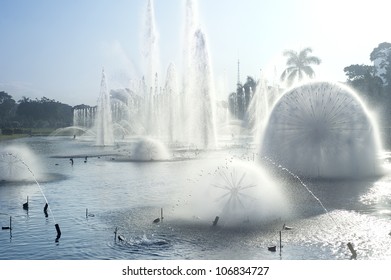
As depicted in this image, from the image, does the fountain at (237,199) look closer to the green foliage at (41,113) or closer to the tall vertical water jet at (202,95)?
the tall vertical water jet at (202,95)

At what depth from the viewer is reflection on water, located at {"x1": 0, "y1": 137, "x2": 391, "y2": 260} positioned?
17734 mm

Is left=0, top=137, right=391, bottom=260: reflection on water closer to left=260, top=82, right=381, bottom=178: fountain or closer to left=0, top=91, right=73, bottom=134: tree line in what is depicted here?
left=260, top=82, right=381, bottom=178: fountain

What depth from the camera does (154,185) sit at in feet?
108

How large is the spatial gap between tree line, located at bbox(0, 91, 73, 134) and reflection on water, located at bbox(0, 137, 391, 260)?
122 m

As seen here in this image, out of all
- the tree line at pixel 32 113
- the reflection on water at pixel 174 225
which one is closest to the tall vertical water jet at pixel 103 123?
the reflection on water at pixel 174 225

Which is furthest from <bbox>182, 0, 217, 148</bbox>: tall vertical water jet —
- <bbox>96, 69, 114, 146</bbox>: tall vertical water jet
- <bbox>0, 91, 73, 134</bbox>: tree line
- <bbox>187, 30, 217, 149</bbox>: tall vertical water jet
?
<bbox>0, 91, 73, 134</bbox>: tree line

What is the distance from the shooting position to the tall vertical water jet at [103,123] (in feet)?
272

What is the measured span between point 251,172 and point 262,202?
176 centimetres

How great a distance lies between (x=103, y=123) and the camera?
8481 cm

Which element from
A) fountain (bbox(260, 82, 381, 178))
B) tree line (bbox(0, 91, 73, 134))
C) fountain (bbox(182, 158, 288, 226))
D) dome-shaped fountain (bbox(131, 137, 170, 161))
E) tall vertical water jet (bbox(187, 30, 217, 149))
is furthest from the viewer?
tree line (bbox(0, 91, 73, 134))

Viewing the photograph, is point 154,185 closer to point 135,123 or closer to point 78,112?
point 135,123

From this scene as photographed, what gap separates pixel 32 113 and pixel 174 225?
140667mm

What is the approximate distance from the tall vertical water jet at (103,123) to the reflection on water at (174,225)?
48.1m
